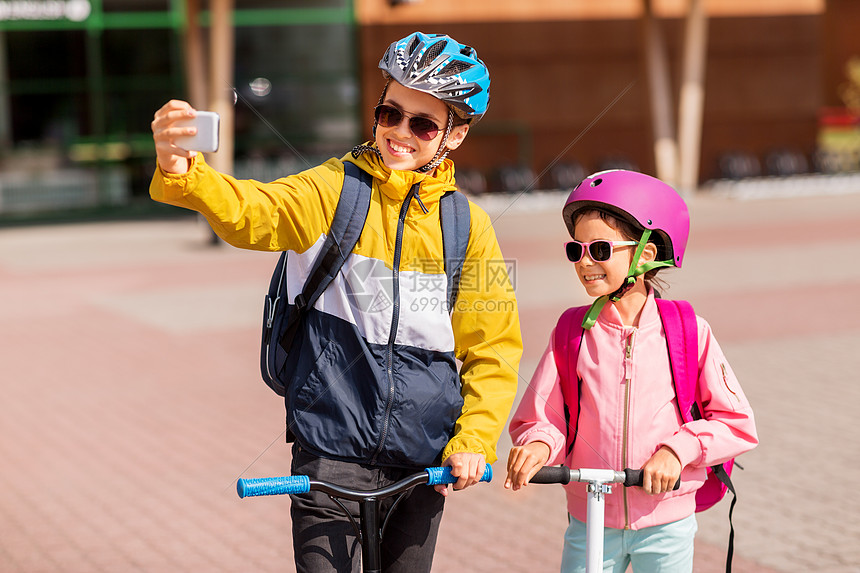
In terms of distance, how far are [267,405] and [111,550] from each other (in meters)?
2.41

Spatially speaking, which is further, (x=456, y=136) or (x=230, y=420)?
A: (x=230, y=420)

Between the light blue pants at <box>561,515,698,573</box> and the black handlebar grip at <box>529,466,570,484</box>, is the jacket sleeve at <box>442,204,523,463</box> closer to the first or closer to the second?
the black handlebar grip at <box>529,466,570,484</box>

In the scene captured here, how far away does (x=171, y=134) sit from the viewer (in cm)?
206

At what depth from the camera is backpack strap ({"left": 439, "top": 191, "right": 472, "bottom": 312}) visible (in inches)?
103

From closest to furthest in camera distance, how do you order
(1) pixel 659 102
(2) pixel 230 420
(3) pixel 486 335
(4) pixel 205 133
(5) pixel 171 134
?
(4) pixel 205 133 < (5) pixel 171 134 < (3) pixel 486 335 < (2) pixel 230 420 < (1) pixel 659 102

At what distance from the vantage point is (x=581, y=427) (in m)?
2.71

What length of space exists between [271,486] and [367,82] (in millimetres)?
20777

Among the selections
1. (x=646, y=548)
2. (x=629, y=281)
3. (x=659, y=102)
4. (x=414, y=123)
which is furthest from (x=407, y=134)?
(x=659, y=102)

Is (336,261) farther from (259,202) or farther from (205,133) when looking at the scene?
(205,133)

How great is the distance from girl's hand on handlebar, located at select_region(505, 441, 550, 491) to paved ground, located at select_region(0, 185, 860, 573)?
81.8 inches

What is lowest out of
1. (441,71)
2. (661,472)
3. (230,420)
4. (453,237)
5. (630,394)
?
(230,420)

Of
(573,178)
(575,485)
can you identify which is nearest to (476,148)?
(573,178)

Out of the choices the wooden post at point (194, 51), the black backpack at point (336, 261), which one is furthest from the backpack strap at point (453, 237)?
the wooden post at point (194, 51)

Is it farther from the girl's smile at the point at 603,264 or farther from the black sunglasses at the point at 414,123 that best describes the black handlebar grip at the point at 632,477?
the black sunglasses at the point at 414,123
